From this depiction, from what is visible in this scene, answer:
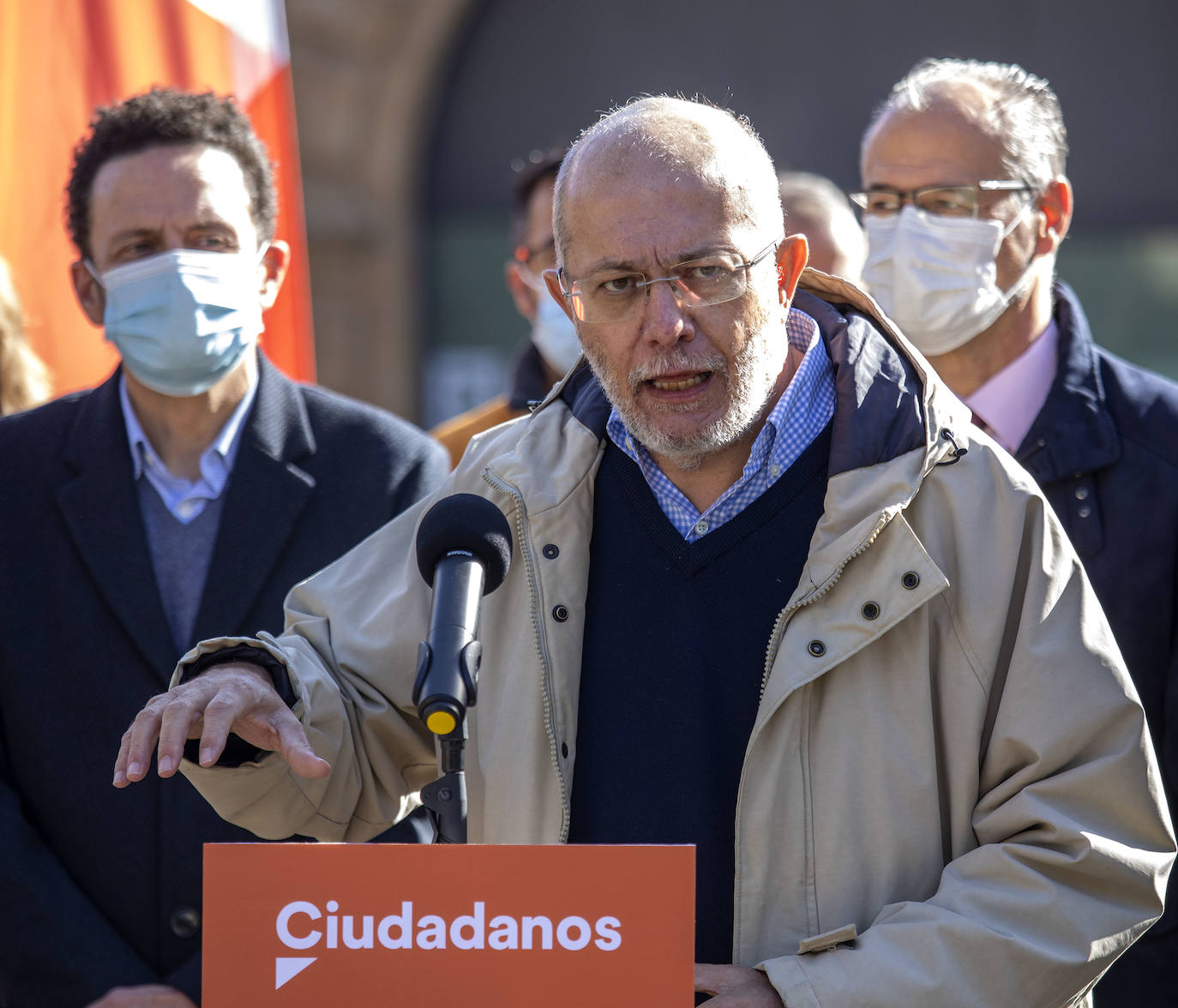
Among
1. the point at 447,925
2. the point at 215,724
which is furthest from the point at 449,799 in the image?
the point at 215,724

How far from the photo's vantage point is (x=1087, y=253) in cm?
955

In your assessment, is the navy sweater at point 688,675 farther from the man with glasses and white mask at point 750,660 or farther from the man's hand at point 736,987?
the man's hand at point 736,987

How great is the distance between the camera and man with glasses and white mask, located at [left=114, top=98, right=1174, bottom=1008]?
208cm

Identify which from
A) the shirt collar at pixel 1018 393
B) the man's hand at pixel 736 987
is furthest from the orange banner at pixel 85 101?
the man's hand at pixel 736 987

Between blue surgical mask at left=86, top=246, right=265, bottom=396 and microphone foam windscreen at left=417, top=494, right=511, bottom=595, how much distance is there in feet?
4.95

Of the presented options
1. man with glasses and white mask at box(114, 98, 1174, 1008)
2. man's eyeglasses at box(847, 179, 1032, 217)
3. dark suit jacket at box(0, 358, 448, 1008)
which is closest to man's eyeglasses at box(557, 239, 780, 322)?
man with glasses and white mask at box(114, 98, 1174, 1008)

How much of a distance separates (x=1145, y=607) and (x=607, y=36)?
25.3ft

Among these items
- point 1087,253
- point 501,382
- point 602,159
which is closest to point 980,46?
point 1087,253

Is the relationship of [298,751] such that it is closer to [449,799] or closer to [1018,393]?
[449,799]

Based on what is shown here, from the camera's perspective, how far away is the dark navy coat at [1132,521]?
3.01 meters

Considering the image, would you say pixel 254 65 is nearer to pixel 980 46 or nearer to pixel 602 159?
pixel 602 159

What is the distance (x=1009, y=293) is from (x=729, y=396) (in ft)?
4.73

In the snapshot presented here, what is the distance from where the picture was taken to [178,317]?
3266 millimetres

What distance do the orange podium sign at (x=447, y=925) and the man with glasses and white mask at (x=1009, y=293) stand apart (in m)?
1.66
